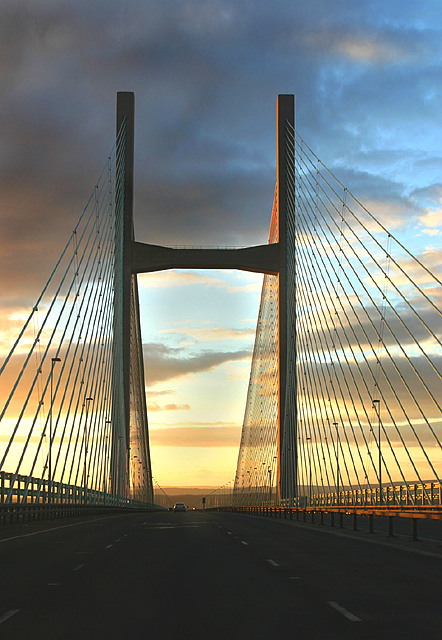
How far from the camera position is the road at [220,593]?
938cm

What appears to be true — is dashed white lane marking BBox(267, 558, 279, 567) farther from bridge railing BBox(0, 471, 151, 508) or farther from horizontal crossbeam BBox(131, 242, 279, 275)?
horizontal crossbeam BBox(131, 242, 279, 275)

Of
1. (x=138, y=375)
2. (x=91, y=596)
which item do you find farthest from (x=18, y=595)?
(x=138, y=375)

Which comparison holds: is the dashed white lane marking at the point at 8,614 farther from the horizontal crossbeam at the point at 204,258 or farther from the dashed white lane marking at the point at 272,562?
the horizontal crossbeam at the point at 204,258

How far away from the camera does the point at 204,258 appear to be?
54625 mm

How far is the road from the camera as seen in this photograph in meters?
9.38

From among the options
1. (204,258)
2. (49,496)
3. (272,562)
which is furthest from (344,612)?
(204,258)

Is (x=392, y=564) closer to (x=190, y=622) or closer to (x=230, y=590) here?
(x=230, y=590)

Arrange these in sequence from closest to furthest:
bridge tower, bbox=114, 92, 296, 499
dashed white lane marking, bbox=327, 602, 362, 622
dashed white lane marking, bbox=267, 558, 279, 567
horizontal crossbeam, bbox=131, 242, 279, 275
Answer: dashed white lane marking, bbox=327, 602, 362, 622
dashed white lane marking, bbox=267, 558, 279, 567
bridge tower, bbox=114, 92, 296, 499
horizontal crossbeam, bbox=131, 242, 279, 275


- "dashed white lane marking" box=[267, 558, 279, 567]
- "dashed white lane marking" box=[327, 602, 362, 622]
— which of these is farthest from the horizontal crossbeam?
"dashed white lane marking" box=[327, 602, 362, 622]

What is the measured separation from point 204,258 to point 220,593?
42817 millimetres

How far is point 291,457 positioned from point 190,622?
145ft

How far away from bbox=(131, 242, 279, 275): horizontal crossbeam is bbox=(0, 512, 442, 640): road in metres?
34.3

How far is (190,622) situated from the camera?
984 centimetres

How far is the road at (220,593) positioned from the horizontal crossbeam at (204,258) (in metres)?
34.3
